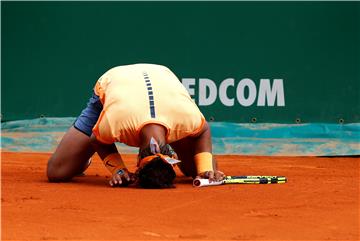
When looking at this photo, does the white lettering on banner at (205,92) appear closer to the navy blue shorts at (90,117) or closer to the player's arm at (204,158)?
the navy blue shorts at (90,117)

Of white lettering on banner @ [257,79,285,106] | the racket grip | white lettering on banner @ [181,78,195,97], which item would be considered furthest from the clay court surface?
white lettering on banner @ [181,78,195,97]

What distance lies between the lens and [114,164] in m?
6.22

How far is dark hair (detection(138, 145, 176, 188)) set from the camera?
5.52 meters

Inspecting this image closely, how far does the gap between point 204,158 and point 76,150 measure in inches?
42.1

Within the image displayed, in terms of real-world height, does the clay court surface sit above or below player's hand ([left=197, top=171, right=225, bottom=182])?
above

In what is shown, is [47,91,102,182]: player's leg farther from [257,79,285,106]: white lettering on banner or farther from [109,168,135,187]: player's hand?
[257,79,285,106]: white lettering on banner

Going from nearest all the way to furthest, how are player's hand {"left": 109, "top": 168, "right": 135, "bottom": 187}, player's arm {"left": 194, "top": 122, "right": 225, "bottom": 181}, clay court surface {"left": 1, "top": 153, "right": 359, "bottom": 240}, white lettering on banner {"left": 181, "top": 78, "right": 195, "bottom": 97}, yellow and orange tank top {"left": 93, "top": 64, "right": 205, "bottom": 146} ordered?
clay court surface {"left": 1, "top": 153, "right": 359, "bottom": 240}
yellow and orange tank top {"left": 93, "top": 64, "right": 205, "bottom": 146}
player's hand {"left": 109, "top": 168, "right": 135, "bottom": 187}
player's arm {"left": 194, "top": 122, "right": 225, "bottom": 181}
white lettering on banner {"left": 181, "top": 78, "right": 195, "bottom": 97}

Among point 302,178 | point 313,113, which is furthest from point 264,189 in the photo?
point 313,113

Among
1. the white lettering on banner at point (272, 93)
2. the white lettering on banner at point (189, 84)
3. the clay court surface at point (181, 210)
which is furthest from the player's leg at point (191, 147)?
the white lettering on banner at point (272, 93)

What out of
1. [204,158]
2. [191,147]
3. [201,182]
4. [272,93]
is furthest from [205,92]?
[201,182]

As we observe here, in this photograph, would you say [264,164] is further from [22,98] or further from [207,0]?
[22,98]

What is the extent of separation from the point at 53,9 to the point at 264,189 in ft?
15.2

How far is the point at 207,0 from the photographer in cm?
964

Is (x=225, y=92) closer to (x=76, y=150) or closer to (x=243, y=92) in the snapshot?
(x=243, y=92)
